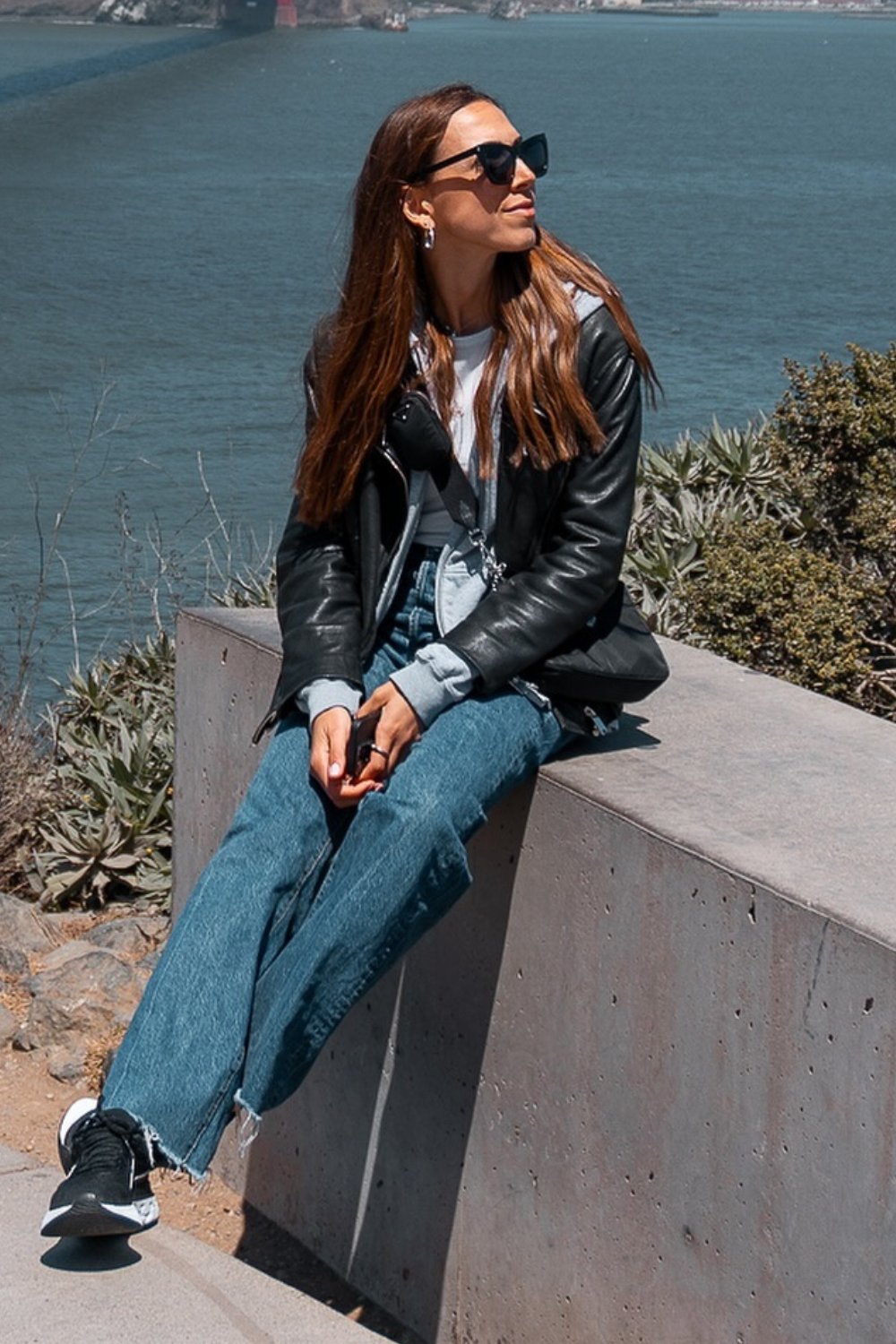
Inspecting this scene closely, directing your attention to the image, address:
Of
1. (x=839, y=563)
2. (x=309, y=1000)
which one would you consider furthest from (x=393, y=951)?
(x=839, y=563)

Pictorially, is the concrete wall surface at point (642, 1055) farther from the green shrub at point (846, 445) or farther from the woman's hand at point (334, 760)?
the green shrub at point (846, 445)

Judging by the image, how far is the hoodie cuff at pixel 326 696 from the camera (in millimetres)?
2996

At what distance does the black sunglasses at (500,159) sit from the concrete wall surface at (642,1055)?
0.86 metres

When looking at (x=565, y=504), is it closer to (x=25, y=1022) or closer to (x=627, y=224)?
(x=25, y=1022)

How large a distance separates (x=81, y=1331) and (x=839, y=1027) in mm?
1046

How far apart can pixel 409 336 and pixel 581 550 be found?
44 cm

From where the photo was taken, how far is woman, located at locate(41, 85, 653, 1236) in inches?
108

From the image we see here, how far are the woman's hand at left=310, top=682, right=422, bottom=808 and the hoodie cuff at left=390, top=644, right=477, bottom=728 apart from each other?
0.04 feet

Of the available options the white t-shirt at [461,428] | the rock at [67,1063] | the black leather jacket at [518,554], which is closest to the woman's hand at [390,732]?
the black leather jacket at [518,554]

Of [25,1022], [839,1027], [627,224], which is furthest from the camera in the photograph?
[627,224]

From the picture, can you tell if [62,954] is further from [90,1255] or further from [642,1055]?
[642,1055]

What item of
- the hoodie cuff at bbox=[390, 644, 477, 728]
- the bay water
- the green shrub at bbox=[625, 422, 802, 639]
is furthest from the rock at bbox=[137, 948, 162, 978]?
the hoodie cuff at bbox=[390, 644, 477, 728]

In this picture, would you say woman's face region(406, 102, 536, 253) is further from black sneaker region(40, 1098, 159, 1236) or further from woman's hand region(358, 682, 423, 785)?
black sneaker region(40, 1098, 159, 1236)

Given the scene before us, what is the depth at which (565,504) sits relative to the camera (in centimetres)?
307
